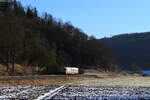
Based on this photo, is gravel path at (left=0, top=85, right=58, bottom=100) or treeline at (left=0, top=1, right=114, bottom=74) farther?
treeline at (left=0, top=1, right=114, bottom=74)

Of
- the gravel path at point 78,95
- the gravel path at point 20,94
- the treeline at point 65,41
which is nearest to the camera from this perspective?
the gravel path at point 78,95

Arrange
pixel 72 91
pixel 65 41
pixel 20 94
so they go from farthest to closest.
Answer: pixel 65 41
pixel 72 91
pixel 20 94

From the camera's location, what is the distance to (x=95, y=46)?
167250 mm

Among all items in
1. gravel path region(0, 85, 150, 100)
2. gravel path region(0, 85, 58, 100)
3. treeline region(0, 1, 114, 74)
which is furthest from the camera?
treeline region(0, 1, 114, 74)

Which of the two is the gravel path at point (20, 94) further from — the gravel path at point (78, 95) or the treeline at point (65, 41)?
the treeline at point (65, 41)

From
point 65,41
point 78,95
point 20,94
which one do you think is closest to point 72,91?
point 78,95

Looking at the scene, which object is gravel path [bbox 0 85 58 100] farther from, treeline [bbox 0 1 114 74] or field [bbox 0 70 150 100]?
treeline [bbox 0 1 114 74]

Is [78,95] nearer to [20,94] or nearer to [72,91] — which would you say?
[20,94]

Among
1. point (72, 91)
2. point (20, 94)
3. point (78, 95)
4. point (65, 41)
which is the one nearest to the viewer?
point (78, 95)

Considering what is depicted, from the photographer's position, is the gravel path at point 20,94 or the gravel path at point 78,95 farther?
the gravel path at point 20,94

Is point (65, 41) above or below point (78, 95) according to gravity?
above

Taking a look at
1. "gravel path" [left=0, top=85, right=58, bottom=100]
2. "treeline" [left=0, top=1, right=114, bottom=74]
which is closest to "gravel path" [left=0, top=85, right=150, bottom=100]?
"gravel path" [left=0, top=85, right=58, bottom=100]

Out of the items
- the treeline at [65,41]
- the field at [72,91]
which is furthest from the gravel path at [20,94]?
the treeline at [65,41]

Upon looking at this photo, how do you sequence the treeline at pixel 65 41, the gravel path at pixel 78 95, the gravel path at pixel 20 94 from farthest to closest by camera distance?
the treeline at pixel 65 41 < the gravel path at pixel 20 94 < the gravel path at pixel 78 95
